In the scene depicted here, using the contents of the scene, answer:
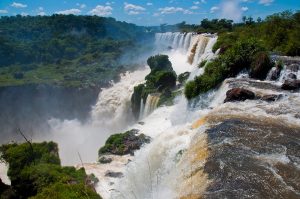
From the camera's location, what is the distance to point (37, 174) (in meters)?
19.1

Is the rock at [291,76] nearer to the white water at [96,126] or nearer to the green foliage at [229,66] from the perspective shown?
the green foliage at [229,66]

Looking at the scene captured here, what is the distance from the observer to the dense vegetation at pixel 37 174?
17.0 m

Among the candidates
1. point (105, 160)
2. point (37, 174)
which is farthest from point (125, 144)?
point (37, 174)

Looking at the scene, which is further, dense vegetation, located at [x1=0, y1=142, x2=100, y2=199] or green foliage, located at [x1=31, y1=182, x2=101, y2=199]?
dense vegetation, located at [x1=0, y1=142, x2=100, y2=199]

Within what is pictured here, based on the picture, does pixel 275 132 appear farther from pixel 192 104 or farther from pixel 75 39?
pixel 75 39

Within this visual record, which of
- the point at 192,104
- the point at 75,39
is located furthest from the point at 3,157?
the point at 75,39

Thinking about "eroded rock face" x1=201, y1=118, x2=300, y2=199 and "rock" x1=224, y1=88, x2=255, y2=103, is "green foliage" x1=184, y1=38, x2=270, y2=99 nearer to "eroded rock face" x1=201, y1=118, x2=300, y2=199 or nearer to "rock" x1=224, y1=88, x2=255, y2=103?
"rock" x1=224, y1=88, x2=255, y2=103

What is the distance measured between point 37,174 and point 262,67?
15216mm

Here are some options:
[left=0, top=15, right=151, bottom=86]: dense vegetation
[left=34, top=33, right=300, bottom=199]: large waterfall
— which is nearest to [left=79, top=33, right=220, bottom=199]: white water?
[left=34, top=33, right=300, bottom=199]: large waterfall

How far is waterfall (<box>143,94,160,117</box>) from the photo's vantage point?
117 feet

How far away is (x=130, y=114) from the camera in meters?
45.1

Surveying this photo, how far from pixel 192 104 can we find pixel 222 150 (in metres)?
11.1

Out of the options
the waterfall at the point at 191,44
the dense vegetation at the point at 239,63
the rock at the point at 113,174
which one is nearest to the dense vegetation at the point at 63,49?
the waterfall at the point at 191,44

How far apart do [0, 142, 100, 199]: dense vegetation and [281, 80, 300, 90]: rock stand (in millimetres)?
11831
